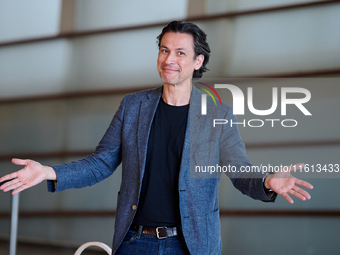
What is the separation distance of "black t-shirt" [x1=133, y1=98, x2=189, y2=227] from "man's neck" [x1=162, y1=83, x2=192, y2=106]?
0.03m

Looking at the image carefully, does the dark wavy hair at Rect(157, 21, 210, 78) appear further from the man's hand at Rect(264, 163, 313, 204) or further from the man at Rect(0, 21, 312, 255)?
the man's hand at Rect(264, 163, 313, 204)

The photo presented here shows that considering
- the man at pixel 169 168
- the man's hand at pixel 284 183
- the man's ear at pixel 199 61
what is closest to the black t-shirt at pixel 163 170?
the man at pixel 169 168

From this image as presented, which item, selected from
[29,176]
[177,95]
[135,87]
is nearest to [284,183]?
[177,95]

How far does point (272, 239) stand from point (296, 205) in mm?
369

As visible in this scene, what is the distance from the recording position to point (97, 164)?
5.81 feet

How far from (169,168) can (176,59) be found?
1.59 feet

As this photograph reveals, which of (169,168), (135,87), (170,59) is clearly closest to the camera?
(169,168)

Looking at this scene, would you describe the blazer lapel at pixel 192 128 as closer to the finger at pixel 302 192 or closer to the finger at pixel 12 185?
the finger at pixel 302 192

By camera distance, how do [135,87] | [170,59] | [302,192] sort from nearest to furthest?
[302,192] < [170,59] < [135,87]

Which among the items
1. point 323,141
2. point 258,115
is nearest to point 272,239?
point 323,141

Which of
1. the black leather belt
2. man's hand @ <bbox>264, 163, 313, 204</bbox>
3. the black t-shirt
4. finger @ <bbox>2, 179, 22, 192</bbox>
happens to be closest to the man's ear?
the black t-shirt

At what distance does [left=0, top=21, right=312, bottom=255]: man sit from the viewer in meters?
1.56

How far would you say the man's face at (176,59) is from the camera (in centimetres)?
176

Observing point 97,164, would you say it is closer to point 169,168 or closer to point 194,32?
Result: point 169,168
